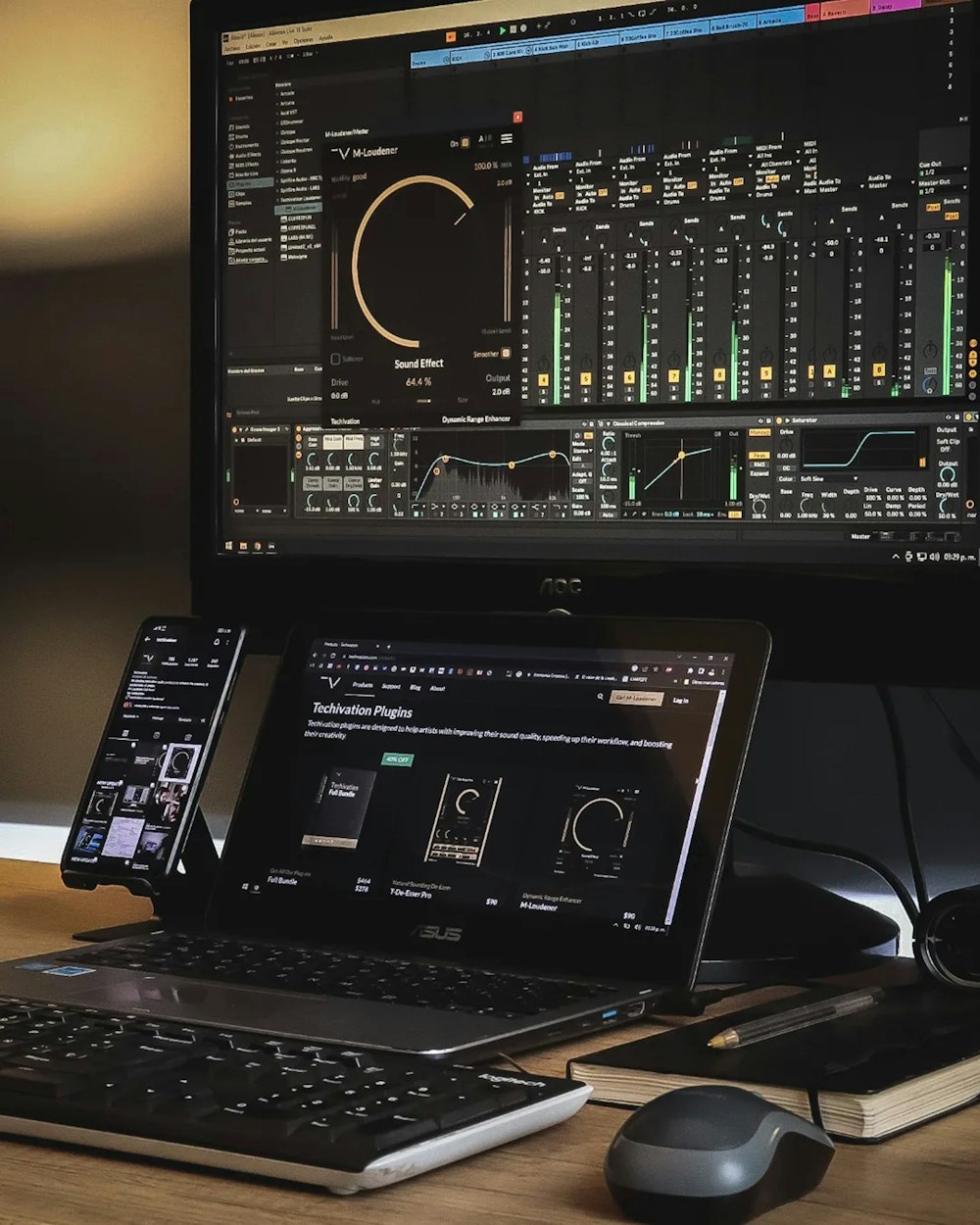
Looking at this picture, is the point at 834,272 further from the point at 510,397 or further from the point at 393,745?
the point at 393,745

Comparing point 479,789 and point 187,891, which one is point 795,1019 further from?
point 187,891

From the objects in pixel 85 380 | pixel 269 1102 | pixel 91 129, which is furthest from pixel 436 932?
pixel 91 129

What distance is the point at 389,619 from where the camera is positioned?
1.04 metres

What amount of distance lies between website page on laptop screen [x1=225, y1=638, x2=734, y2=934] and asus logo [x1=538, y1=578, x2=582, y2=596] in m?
0.09

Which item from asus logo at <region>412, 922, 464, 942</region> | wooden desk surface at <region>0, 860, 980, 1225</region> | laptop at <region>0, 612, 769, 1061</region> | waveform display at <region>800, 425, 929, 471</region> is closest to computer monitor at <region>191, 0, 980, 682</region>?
waveform display at <region>800, 425, 929, 471</region>

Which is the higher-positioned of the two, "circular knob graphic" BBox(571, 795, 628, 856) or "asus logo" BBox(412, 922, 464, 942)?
"circular knob graphic" BBox(571, 795, 628, 856)

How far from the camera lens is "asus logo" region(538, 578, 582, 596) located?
107 centimetres

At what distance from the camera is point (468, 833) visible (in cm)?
95

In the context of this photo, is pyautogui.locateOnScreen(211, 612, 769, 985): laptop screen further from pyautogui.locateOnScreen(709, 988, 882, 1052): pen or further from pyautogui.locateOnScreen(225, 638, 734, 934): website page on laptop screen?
pyautogui.locateOnScreen(709, 988, 882, 1052): pen

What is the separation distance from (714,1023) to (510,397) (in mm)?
488

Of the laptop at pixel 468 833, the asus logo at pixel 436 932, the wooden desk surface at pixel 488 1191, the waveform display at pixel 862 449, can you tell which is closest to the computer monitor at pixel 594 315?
the waveform display at pixel 862 449

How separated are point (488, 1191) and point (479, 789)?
1.29 feet

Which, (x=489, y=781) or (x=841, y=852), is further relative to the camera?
(x=841, y=852)

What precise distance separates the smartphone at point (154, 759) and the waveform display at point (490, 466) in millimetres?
172
